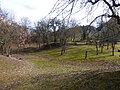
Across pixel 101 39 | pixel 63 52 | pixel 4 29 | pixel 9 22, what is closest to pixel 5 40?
pixel 4 29

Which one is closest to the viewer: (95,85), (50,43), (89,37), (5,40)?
(95,85)

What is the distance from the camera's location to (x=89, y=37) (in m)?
14.1

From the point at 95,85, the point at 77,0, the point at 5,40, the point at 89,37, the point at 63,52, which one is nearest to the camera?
the point at 77,0

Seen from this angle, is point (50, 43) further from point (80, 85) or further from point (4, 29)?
point (80, 85)

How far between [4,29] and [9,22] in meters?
7.63

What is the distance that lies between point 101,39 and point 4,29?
160 ft

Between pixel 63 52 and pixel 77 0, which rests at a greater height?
pixel 77 0

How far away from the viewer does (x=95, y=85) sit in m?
13.3

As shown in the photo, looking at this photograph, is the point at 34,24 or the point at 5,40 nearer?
the point at 5,40

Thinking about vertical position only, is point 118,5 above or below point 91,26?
above

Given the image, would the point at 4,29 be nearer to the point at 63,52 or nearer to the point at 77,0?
the point at 63,52

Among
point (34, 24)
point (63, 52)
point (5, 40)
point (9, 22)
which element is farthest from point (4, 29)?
point (34, 24)

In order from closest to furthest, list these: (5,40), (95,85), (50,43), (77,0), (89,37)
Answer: (77,0), (95,85), (89,37), (5,40), (50,43)

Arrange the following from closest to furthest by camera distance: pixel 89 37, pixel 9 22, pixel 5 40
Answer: pixel 89 37 → pixel 5 40 → pixel 9 22
